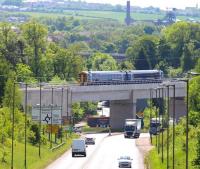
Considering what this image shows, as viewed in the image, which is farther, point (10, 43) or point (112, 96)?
point (10, 43)

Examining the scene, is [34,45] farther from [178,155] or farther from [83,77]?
[178,155]

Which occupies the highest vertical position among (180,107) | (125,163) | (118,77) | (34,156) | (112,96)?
(118,77)

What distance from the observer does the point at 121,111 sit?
575 feet

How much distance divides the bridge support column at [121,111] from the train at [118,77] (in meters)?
3.81

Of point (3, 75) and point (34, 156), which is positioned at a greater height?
point (3, 75)

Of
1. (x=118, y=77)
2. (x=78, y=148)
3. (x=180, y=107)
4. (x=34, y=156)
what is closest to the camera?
(x=34, y=156)

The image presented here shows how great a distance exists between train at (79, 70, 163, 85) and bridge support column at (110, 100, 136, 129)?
3810 mm

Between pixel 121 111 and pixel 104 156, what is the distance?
190 feet

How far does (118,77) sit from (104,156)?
6221 cm

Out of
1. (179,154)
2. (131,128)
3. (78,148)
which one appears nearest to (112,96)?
(131,128)

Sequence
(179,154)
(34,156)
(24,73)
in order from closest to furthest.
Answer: (179,154)
(34,156)
(24,73)

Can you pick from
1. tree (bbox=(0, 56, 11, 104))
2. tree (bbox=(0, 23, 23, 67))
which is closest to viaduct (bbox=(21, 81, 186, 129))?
tree (bbox=(0, 56, 11, 104))

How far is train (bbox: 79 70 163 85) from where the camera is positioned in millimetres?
171750

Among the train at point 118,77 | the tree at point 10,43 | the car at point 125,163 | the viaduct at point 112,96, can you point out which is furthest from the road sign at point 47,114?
the tree at point 10,43
